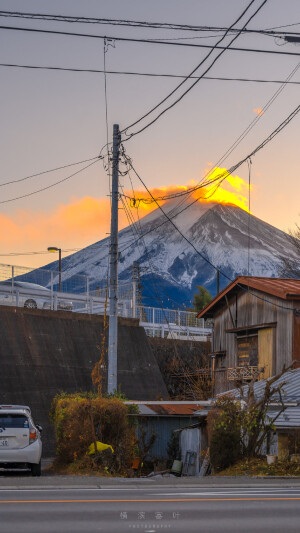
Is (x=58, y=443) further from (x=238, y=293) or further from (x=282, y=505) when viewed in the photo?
(x=238, y=293)

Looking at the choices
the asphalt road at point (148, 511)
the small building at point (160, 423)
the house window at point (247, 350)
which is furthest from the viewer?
the house window at point (247, 350)

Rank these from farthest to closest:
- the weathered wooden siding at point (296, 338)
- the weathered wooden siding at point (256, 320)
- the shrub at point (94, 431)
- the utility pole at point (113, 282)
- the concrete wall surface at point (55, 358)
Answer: the weathered wooden siding at point (256, 320) < the weathered wooden siding at point (296, 338) < the concrete wall surface at point (55, 358) < the utility pole at point (113, 282) < the shrub at point (94, 431)

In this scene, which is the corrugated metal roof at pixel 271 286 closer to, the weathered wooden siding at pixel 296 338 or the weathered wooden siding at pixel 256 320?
the weathered wooden siding at pixel 256 320

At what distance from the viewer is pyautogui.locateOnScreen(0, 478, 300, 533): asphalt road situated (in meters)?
9.76

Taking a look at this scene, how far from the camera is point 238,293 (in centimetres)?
4047

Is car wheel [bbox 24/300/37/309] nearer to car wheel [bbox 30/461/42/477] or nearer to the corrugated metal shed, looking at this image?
the corrugated metal shed

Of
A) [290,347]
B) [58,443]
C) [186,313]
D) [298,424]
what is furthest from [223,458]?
[186,313]

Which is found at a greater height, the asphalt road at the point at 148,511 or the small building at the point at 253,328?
the small building at the point at 253,328

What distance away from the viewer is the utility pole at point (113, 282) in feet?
86.3

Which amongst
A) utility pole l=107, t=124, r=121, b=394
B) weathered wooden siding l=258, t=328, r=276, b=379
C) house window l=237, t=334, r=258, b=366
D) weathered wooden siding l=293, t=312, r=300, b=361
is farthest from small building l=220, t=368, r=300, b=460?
house window l=237, t=334, r=258, b=366

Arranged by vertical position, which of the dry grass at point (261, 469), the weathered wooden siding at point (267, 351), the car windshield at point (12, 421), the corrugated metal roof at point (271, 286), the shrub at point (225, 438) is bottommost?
the dry grass at point (261, 469)

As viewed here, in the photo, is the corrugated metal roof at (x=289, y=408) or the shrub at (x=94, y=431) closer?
the shrub at (x=94, y=431)

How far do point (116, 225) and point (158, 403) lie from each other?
315 inches

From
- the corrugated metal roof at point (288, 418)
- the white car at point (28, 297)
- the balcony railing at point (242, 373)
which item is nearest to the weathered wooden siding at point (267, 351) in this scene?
the balcony railing at point (242, 373)
